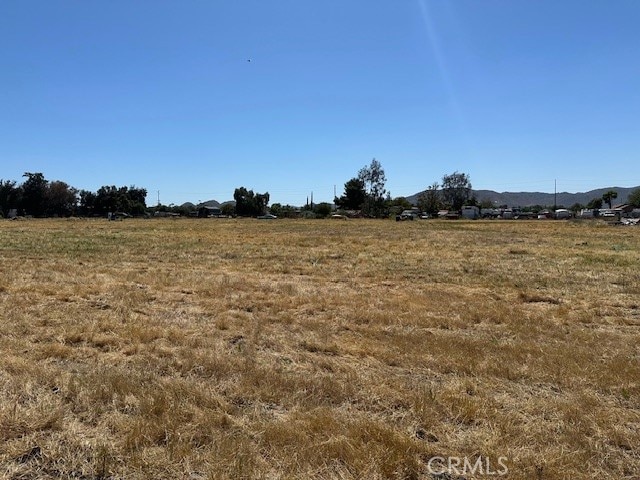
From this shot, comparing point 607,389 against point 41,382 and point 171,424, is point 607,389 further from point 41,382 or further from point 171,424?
point 41,382

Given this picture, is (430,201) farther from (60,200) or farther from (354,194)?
(60,200)

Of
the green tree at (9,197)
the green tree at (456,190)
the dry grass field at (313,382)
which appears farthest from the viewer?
the green tree at (456,190)

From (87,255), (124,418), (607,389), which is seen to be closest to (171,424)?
(124,418)

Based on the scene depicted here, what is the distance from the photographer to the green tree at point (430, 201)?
415 feet

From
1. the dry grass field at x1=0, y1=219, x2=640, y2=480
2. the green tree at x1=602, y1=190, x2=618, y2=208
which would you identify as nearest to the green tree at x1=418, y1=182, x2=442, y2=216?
the green tree at x1=602, y1=190, x2=618, y2=208

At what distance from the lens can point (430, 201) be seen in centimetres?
12794

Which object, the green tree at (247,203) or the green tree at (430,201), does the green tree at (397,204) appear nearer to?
the green tree at (430,201)

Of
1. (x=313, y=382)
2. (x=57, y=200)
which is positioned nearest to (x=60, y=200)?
(x=57, y=200)

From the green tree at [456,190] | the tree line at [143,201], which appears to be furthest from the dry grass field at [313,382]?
the green tree at [456,190]

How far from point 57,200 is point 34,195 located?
5004mm

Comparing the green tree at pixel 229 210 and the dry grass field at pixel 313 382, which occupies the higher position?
the green tree at pixel 229 210

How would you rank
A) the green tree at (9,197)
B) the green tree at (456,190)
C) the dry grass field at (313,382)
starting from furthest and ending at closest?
1. the green tree at (456,190)
2. the green tree at (9,197)
3. the dry grass field at (313,382)

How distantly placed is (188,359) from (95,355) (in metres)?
1.25

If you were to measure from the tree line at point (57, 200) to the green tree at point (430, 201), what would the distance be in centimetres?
8038
